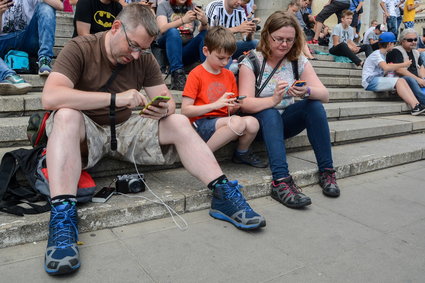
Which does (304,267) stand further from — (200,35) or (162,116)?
(200,35)

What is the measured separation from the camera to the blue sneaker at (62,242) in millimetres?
1848

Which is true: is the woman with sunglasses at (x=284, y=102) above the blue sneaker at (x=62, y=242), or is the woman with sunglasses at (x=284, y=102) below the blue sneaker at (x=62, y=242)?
above

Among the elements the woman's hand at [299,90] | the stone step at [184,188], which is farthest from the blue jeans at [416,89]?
the woman's hand at [299,90]

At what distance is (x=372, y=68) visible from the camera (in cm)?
677

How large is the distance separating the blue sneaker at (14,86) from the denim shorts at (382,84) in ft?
18.4

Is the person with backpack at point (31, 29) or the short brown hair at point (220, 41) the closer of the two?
the short brown hair at point (220, 41)

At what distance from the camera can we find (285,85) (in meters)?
2.94

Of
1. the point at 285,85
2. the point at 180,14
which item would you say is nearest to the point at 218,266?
the point at 285,85

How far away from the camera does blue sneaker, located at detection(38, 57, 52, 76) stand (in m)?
3.82

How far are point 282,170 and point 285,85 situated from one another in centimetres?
67

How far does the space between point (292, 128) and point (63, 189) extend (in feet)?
6.90

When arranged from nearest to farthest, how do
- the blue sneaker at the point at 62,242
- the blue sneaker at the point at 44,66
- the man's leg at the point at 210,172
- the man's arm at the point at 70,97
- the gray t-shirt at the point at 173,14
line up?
1. the blue sneaker at the point at 62,242
2. the man's arm at the point at 70,97
3. the man's leg at the point at 210,172
4. the blue sneaker at the point at 44,66
5. the gray t-shirt at the point at 173,14

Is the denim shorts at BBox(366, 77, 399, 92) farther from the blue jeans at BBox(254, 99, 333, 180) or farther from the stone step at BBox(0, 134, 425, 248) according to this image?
the blue jeans at BBox(254, 99, 333, 180)

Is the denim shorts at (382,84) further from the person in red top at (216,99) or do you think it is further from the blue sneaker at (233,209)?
the blue sneaker at (233,209)
